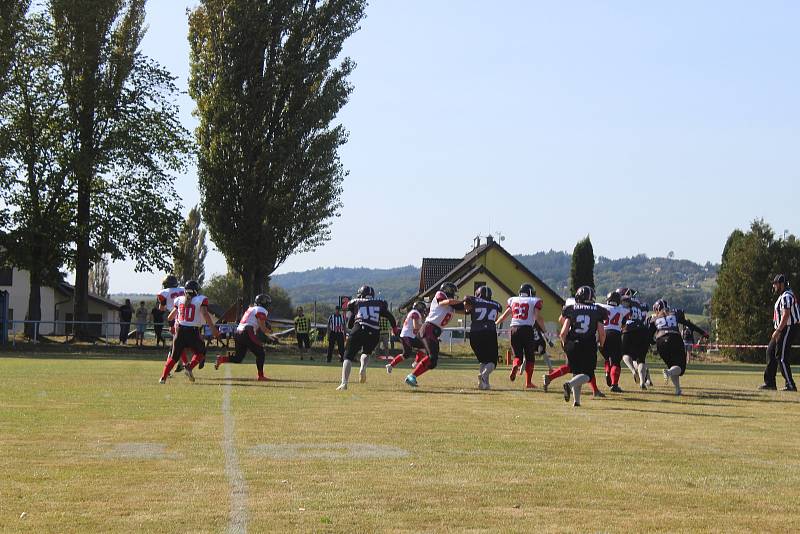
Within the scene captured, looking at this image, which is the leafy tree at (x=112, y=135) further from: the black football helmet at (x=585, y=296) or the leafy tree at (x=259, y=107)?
the black football helmet at (x=585, y=296)

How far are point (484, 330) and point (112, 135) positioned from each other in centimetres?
3391

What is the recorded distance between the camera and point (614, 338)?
22.5 metres

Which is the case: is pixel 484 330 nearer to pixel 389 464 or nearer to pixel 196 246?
pixel 389 464

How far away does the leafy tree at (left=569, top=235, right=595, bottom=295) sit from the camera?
356 ft

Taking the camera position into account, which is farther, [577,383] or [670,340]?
[670,340]

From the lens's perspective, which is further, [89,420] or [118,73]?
[118,73]

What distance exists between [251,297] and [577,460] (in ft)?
140

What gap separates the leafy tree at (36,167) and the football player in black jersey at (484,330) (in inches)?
1285

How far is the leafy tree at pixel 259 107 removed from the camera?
2020 inches

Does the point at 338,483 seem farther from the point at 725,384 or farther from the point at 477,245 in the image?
the point at 477,245

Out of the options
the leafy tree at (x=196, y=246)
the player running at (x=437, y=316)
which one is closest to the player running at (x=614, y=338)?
the player running at (x=437, y=316)

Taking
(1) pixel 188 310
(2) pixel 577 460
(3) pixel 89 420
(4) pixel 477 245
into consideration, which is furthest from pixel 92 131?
(4) pixel 477 245

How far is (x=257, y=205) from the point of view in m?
51.9

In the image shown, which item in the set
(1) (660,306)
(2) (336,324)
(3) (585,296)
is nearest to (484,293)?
(1) (660,306)
